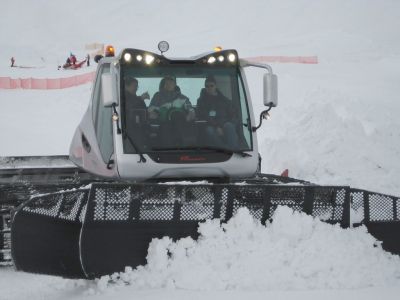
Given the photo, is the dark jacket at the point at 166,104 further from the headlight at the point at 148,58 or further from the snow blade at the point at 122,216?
the snow blade at the point at 122,216

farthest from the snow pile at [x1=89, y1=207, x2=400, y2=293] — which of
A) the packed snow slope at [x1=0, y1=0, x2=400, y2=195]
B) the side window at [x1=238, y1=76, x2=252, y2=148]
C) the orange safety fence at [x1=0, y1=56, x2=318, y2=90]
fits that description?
the orange safety fence at [x1=0, y1=56, x2=318, y2=90]

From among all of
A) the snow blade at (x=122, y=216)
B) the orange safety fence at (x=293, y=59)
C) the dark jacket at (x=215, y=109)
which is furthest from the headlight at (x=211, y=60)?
the orange safety fence at (x=293, y=59)

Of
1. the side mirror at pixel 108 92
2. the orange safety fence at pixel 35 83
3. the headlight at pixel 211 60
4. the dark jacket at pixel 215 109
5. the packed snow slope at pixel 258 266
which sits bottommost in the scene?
the packed snow slope at pixel 258 266

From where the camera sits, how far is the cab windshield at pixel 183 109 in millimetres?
7027

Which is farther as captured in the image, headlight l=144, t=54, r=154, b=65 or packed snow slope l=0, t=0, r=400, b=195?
packed snow slope l=0, t=0, r=400, b=195

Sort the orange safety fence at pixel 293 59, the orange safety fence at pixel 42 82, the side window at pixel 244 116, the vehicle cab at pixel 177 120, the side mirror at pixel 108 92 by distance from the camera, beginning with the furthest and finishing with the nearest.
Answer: the orange safety fence at pixel 293 59, the orange safety fence at pixel 42 82, the side window at pixel 244 116, the vehicle cab at pixel 177 120, the side mirror at pixel 108 92

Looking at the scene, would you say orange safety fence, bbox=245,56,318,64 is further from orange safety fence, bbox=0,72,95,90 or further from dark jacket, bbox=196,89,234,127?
dark jacket, bbox=196,89,234,127

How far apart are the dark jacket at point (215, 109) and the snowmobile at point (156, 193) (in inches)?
1.8

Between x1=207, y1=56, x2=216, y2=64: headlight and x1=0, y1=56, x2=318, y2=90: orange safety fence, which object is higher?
x1=0, y1=56, x2=318, y2=90: orange safety fence

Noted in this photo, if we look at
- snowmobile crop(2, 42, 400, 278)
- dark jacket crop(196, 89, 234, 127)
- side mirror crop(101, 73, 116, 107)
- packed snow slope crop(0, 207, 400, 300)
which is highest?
side mirror crop(101, 73, 116, 107)

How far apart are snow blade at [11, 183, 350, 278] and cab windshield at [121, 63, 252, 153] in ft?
3.91

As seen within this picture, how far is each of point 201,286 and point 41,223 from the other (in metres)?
1.33

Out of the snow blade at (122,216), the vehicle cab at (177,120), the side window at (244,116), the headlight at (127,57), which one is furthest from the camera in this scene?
the side window at (244,116)

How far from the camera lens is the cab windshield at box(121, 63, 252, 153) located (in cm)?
703
